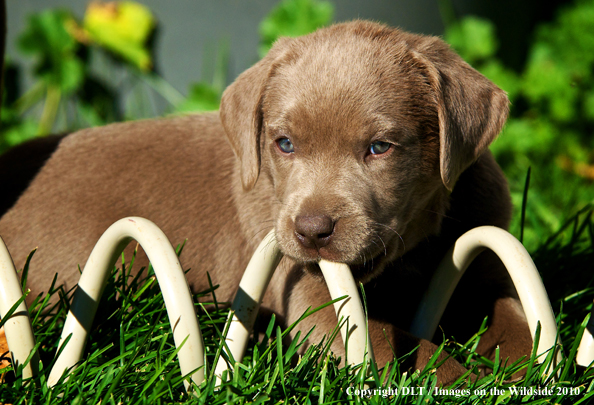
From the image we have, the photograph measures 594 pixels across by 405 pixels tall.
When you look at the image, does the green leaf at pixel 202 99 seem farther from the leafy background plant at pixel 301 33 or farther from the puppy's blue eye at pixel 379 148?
the puppy's blue eye at pixel 379 148

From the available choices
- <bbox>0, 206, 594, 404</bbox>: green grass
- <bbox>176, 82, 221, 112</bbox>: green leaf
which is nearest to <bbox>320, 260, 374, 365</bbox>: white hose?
<bbox>0, 206, 594, 404</bbox>: green grass

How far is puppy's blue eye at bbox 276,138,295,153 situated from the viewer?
2.64 m

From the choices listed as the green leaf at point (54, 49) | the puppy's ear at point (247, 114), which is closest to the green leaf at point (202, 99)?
the green leaf at point (54, 49)

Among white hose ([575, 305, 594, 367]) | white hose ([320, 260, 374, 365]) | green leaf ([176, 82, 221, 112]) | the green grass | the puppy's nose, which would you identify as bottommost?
green leaf ([176, 82, 221, 112])

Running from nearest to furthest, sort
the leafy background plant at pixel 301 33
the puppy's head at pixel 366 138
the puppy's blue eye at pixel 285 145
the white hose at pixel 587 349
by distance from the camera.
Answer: the white hose at pixel 587 349 < the puppy's head at pixel 366 138 < the puppy's blue eye at pixel 285 145 < the leafy background plant at pixel 301 33

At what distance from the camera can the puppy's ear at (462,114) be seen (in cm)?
247

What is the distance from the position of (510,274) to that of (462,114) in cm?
75

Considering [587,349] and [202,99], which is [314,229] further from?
[202,99]

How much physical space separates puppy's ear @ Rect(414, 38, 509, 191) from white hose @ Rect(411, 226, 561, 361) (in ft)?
1.06

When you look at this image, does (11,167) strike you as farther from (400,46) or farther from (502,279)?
(502,279)

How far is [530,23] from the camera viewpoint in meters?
7.08

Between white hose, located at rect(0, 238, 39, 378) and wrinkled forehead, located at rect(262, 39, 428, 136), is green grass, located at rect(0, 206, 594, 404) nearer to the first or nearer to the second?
white hose, located at rect(0, 238, 39, 378)

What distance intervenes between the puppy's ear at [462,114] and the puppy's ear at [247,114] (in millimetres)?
690

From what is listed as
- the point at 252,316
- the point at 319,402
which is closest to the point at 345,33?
the point at 252,316
